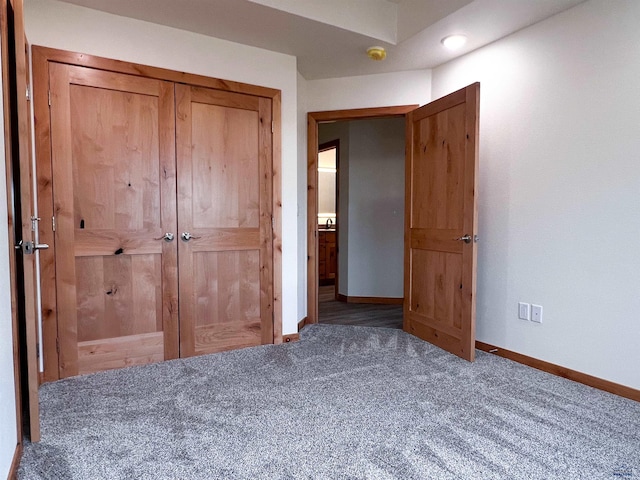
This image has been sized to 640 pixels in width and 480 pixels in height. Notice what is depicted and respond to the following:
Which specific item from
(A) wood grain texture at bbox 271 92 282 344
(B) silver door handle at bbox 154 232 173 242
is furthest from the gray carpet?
(B) silver door handle at bbox 154 232 173 242

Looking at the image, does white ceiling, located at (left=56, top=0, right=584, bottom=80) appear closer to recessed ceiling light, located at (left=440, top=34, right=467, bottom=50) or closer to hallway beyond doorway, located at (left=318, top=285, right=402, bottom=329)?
recessed ceiling light, located at (left=440, top=34, right=467, bottom=50)

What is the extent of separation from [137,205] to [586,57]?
297cm

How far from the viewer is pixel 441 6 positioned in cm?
255

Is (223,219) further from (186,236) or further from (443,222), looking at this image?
(443,222)

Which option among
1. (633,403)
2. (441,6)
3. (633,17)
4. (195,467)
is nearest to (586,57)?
(633,17)

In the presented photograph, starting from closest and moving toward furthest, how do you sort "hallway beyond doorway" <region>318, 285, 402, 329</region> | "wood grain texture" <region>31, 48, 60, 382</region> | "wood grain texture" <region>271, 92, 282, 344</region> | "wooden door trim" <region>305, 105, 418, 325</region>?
1. "wood grain texture" <region>31, 48, 60, 382</region>
2. "wood grain texture" <region>271, 92, 282, 344</region>
3. "wooden door trim" <region>305, 105, 418, 325</region>
4. "hallway beyond doorway" <region>318, 285, 402, 329</region>

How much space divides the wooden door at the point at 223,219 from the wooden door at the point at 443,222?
1.23m

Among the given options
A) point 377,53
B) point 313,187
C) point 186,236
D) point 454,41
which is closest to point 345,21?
point 377,53

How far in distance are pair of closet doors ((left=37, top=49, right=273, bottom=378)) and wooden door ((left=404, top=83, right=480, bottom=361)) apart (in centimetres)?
123

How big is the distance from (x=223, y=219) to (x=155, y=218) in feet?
1.56

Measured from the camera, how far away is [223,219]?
297cm

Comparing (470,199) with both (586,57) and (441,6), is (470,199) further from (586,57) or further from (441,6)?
(441,6)

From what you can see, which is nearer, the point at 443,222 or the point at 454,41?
the point at 454,41

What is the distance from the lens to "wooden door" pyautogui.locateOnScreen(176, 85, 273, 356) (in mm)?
2824
